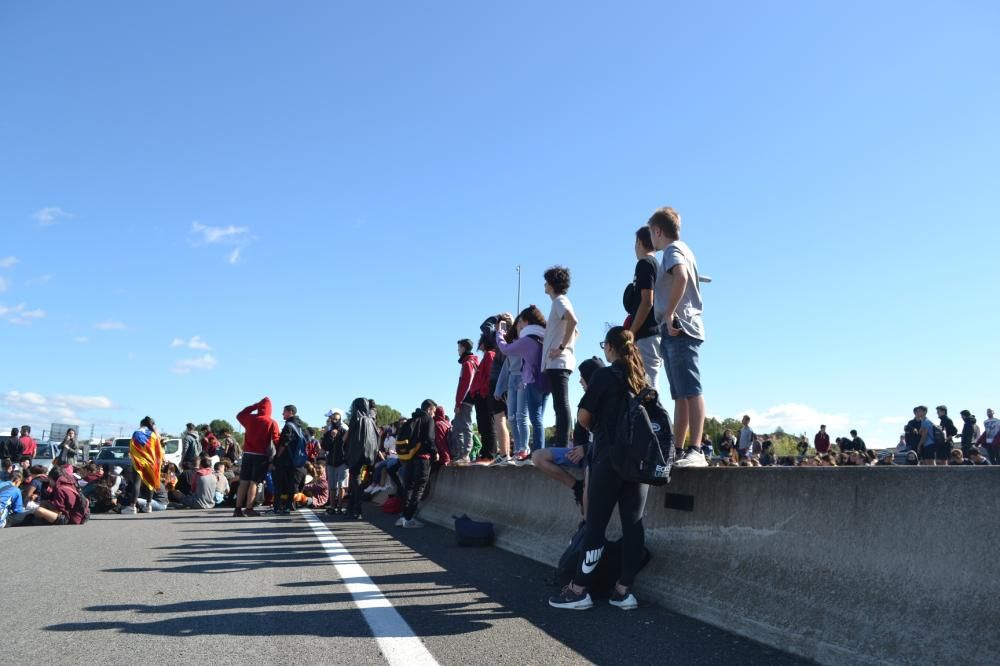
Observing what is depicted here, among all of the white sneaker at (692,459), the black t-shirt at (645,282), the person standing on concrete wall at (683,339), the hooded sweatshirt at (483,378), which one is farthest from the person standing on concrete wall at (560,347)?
the white sneaker at (692,459)

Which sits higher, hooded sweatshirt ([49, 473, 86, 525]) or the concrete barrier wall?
the concrete barrier wall

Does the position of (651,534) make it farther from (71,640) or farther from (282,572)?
(71,640)

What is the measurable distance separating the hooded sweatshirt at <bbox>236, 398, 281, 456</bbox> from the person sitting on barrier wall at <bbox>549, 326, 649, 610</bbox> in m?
9.81

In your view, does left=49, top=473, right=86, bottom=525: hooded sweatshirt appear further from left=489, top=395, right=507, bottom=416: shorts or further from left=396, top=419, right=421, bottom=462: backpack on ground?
left=489, top=395, right=507, bottom=416: shorts

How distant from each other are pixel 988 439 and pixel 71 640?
17.5 m

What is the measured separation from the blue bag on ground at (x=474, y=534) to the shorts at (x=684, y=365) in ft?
11.2

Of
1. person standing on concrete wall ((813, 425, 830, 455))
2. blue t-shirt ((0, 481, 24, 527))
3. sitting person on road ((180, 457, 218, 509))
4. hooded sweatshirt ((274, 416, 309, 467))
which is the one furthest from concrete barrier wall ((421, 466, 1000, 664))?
person standing on concrete wall ((813, 425, 830, 455))

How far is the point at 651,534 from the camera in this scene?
241 inches

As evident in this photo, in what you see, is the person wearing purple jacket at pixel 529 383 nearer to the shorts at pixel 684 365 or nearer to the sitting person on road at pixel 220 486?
the shorts at pixel 684 365

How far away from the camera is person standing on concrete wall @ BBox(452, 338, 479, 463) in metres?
12.6

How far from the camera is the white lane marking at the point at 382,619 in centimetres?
428

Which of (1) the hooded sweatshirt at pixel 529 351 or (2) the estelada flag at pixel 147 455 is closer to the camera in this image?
(1) the hooded sweatshirt at pixel 529 351

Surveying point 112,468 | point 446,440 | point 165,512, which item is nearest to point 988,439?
point 446,440

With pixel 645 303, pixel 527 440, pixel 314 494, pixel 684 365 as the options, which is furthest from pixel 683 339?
pixel 314 494
